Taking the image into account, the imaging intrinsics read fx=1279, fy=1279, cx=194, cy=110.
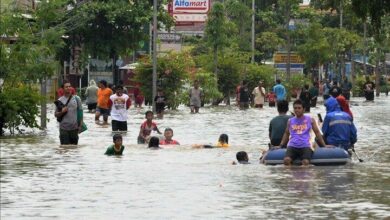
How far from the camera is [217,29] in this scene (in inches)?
2808

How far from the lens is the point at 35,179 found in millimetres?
20219

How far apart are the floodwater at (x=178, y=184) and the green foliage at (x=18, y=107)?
1.74 metres

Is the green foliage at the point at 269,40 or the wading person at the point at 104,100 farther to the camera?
the green foliage at the point at 269,40

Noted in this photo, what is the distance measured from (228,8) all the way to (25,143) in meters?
59.4

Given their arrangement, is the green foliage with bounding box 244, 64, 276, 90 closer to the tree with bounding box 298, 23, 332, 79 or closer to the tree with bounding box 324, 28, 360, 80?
the tree with bounding box 298, 23, 332, 79

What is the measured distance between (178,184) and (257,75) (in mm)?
53630

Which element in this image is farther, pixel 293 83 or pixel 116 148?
pixel 293 83

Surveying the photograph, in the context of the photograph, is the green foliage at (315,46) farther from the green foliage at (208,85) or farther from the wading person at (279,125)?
the wading person at (279,125)

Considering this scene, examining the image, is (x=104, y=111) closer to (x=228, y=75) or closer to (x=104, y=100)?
(x=104, y=100)

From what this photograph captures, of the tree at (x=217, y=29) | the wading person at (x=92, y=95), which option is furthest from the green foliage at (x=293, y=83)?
the wading person at (x=92, y=95)

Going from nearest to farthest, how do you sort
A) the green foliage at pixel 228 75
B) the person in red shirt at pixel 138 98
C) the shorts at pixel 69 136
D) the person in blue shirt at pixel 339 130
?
the person in blue shirt at pixel 339 130, the shorts at pixel 69 136, the person in red shirt at pixel 138 98, the green foliage at pixel 228 75

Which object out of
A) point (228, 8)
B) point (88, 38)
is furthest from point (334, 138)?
point (228, 8)

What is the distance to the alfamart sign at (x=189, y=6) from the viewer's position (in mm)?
98863

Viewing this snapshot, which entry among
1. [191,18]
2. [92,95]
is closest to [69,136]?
[92,95]
